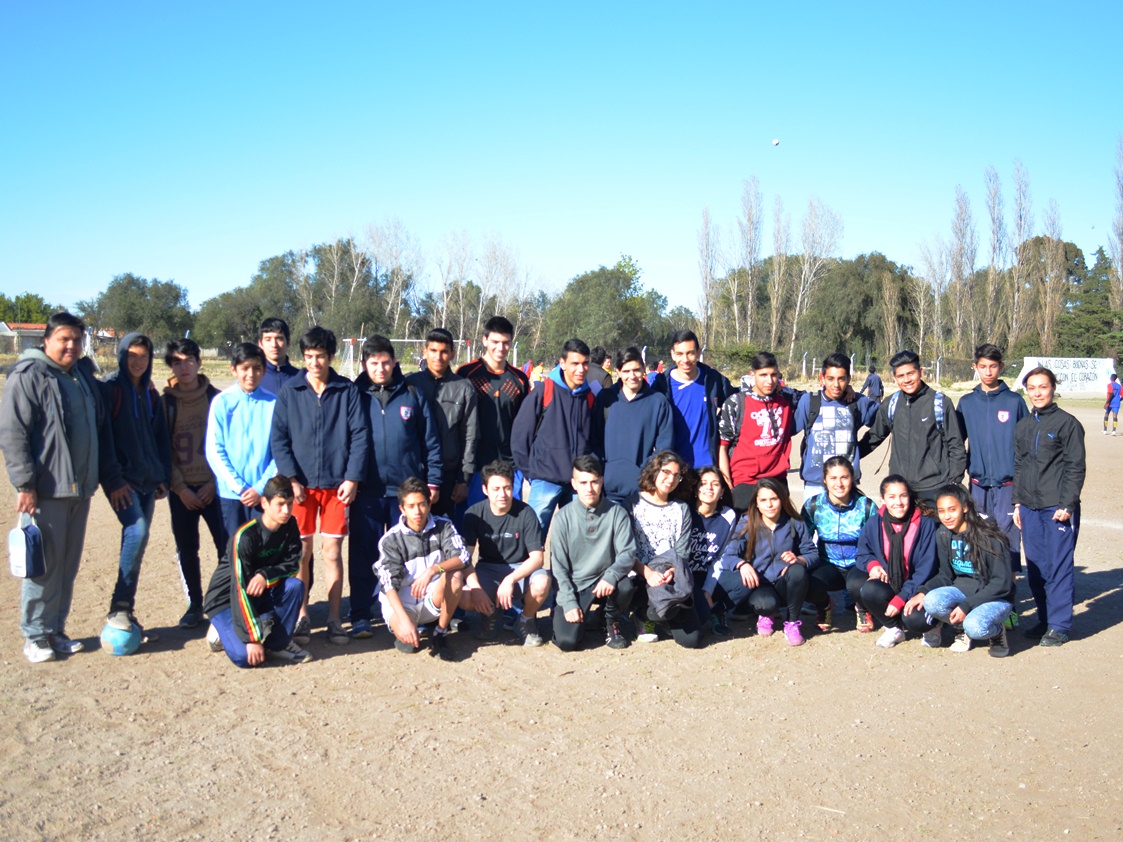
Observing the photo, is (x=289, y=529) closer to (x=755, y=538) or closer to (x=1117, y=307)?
(x=755, y=538)

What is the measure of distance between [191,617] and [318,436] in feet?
5.04

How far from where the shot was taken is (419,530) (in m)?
5.25

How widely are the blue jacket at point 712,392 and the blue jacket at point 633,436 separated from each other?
0.77 ft

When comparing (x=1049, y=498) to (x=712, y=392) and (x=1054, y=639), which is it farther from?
(x=712, y=392)

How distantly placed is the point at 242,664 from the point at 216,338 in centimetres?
5655

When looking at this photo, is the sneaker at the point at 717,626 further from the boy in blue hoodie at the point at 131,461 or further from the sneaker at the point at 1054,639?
the boy in blue hoodie at the point at 131,461

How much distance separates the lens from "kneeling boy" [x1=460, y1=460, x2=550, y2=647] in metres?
5.39

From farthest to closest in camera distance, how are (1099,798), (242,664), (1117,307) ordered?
(1117,307) < (242,664) < (1099,798)

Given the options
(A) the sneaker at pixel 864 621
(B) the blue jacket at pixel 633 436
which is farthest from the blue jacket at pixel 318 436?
(A) the sneaker at pixel 864 621

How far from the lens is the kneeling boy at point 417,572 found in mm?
5125

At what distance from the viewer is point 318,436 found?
5262mm

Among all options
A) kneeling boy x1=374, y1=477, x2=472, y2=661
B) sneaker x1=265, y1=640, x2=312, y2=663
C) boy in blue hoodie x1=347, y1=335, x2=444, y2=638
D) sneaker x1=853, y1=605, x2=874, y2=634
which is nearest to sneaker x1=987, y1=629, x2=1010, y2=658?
sneaker x1=853, y1=605, x2=874, y2=634

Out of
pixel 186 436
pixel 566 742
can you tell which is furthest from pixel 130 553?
pixel 566 742

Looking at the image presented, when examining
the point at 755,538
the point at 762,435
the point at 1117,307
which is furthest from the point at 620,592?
the point at 1117,307
